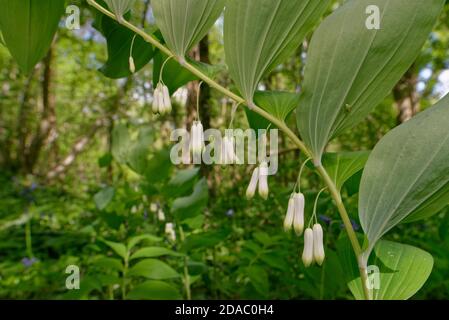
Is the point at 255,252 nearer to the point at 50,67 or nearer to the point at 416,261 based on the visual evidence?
the point at 416,261

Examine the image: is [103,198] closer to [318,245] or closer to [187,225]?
[187,225]

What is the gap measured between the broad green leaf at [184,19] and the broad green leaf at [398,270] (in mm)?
469

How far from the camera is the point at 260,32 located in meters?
0.66

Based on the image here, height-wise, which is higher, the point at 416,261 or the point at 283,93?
the point at 283,93

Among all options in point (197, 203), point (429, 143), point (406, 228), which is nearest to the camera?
point (429, 143)

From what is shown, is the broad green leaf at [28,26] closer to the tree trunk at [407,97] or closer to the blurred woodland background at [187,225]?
the blurred woodland background at [187,225]

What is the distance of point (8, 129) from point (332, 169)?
414 inches

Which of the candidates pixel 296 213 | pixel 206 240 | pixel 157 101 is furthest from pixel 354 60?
pixel 206 240

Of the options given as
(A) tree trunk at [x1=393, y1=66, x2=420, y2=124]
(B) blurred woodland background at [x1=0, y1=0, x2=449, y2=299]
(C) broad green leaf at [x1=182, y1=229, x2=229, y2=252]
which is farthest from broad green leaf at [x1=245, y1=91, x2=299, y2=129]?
(A) tree trunk at [x1=393, y1=66, x2=420, y2=124]

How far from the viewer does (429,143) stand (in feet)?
1.87

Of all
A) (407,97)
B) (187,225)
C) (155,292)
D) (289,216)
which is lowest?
(155,292)

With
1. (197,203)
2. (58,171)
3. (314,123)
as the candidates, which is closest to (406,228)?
Answer: (197,203)

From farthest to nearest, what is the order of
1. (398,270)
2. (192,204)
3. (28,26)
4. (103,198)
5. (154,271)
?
(103,198) < (192,204) < (154,271) < (28,26) < (398,270)

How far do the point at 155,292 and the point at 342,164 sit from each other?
963 millimetres
